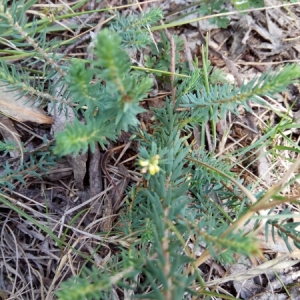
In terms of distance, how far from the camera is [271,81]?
138cm

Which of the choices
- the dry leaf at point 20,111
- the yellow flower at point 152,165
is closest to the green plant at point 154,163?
the yellow flower at point 152,165

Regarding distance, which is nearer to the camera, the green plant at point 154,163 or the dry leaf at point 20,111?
the green plant at point 154,163

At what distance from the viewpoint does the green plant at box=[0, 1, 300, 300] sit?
1.20 m

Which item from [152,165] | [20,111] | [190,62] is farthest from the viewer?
[190,62]

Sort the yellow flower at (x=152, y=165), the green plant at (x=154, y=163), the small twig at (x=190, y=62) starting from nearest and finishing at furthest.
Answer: the green plant at (x=154, y=163) → the yellow flower at (x=152, y=165) → the small twig at (x=190, y=62)

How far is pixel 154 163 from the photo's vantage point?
57.9 inches

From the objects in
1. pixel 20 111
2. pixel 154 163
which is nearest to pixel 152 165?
pixel 154 163

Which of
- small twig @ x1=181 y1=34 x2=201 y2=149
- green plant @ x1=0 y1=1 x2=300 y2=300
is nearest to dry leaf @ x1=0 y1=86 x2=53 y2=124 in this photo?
green plant @ x1=0 y1=1 x2=300 y2=300

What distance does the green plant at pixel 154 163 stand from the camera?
1202mm

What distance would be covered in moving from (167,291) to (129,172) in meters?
1.08

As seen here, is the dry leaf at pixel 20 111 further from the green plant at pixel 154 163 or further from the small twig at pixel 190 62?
the small twig at pixel 190 62

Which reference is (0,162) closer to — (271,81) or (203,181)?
(203,181)

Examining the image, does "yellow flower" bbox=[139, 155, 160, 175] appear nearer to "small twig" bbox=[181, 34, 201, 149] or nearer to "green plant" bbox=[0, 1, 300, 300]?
"green plant" bbox=[0, 1, 300, 300]

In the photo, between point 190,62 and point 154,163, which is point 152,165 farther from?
point 190,62
